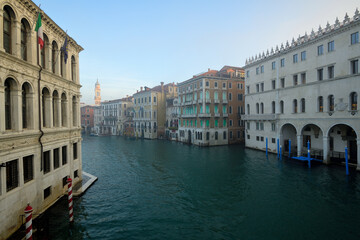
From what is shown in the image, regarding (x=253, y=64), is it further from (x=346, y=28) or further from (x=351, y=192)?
(x=351, y=192)

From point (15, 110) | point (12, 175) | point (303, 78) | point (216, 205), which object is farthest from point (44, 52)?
point (303, 78)

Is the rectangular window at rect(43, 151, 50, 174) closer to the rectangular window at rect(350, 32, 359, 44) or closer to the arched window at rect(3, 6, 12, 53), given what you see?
the arched window at rect(3, 6, 12, 53)

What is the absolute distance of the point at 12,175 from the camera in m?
9.86

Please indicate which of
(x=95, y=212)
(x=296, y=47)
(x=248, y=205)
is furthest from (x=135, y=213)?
(x=296, y=47)

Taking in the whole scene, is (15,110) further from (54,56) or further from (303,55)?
(303,55)

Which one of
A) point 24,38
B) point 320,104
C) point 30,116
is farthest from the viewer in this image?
point 320,104

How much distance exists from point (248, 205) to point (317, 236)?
14.8 ft

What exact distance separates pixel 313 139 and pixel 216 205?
2078 cm

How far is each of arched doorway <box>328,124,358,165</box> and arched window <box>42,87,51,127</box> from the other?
2783 cm

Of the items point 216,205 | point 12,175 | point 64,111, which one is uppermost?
point 64,111

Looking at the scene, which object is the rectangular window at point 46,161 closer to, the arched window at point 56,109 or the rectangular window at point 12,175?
the arched window at point 56,109

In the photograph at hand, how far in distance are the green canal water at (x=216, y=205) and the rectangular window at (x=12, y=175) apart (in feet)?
7.57

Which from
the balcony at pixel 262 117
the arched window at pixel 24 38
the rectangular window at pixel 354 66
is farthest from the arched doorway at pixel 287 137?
the arched window at pixel 24 38

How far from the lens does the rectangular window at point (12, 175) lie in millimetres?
9625
